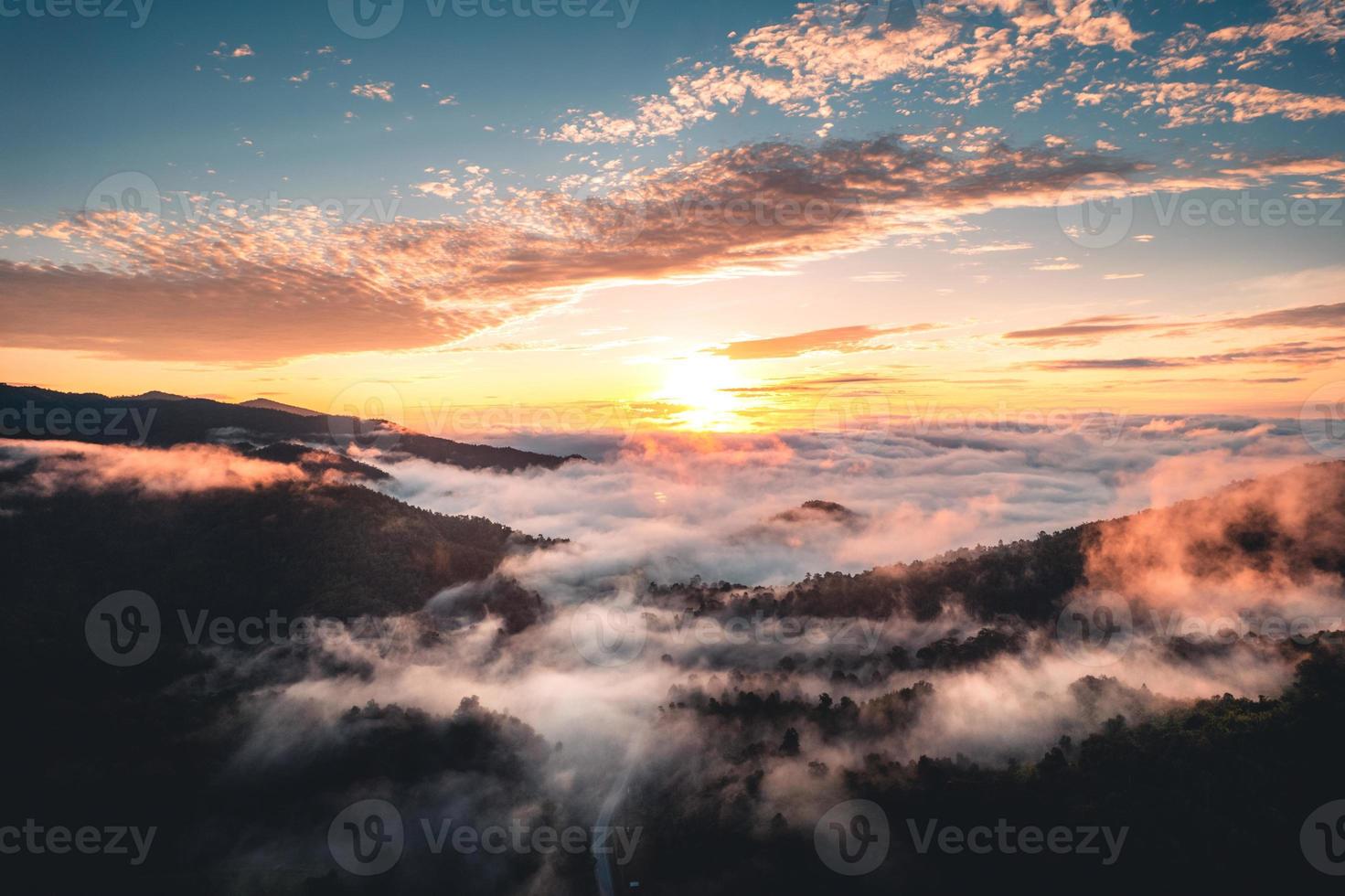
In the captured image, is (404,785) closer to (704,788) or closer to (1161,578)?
(704,788)

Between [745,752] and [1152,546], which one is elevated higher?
[1152,546]

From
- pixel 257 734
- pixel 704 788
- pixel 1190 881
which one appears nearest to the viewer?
pixel 1190 881

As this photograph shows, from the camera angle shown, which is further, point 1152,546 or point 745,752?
point 1152,546

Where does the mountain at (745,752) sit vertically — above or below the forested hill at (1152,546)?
below

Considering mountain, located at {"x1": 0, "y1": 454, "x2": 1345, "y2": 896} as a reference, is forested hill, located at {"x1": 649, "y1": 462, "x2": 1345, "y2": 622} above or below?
above

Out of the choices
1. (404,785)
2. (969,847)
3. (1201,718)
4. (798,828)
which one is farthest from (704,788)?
(1201,718)

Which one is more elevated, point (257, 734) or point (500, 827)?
point (257, 734)

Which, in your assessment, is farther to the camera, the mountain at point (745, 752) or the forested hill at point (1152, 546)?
the forested hill at point (1152, 546)

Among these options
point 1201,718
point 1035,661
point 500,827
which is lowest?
point 500,827

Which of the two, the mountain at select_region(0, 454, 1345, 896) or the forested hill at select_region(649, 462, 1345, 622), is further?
the forested hill at select_region(649, 462, 1345, 622)

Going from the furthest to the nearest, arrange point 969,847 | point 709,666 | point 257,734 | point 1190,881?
point 709,666
point 257,734
point 969,847
point 1190,881

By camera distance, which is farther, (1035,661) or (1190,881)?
(1035,661)
